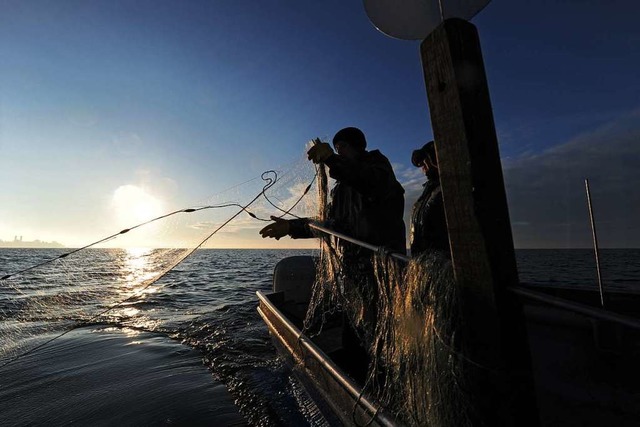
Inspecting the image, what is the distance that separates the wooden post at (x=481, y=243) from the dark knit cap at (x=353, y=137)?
193cm

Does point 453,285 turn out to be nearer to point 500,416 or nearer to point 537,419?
point 500,416

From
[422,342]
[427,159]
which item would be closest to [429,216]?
[427,159]

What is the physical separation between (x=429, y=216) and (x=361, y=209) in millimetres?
761

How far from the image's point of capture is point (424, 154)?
3.78 metres

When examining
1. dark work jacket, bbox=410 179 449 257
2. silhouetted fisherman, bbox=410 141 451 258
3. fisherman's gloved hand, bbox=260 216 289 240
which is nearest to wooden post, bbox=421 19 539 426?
silhouetted fisherman, bbox=410 141 451 258

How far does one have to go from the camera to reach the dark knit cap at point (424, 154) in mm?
3688

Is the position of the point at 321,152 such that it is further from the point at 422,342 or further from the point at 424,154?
the point at 422,342

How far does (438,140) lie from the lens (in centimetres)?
185

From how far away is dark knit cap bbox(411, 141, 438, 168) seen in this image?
3688mm

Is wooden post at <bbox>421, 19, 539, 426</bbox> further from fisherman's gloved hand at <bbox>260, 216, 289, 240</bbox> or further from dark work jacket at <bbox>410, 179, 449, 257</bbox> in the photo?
fisherman's gloved hand at <bbox>260, 216, 289, 240</bbox>

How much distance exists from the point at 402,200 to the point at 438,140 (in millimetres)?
1835

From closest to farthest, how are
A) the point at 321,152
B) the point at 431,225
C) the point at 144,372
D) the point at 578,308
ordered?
1. the point at 578,308
2. the point at 321,152
3. the point at 431,225
4. the point at 144,372

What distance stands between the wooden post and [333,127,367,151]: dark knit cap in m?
1.93

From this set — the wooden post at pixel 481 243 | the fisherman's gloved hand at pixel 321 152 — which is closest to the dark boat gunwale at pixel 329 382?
the wooden post at pixel 481 243
